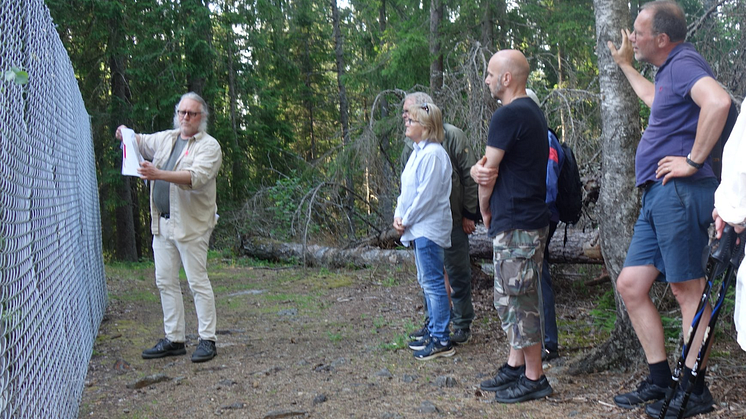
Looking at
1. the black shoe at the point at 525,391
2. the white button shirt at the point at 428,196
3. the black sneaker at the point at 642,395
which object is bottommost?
the black shoe at the point at 525,391

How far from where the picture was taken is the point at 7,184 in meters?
2.48

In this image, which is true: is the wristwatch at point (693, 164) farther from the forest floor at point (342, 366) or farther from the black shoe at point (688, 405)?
the forest floor at point (342, 366)

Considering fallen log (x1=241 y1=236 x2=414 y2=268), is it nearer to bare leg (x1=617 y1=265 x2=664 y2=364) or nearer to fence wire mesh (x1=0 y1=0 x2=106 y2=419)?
fence wire mesh (x1=0 y1=0 x2=106 y2=419)

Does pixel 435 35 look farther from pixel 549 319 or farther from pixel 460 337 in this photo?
pixel 549 319

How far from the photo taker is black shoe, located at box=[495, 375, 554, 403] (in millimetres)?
3650

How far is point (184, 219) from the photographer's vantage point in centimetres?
505

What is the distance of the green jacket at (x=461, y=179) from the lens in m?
5.26

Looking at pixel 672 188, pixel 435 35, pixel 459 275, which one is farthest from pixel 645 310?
pixel 435 35

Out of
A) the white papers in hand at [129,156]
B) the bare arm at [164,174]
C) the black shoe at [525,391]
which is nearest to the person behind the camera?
the black shoe at [525,391]

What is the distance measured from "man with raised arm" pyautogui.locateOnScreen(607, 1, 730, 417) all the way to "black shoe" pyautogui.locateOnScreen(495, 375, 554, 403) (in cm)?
43

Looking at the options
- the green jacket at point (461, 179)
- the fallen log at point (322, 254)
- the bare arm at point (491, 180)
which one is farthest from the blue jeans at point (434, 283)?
the fallen log at point (322, 254)

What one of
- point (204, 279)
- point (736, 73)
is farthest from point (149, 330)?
point (736, 73)

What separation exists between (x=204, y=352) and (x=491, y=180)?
2.78m

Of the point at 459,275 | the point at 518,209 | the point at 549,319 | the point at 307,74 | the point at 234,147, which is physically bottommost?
the point at 549,319
